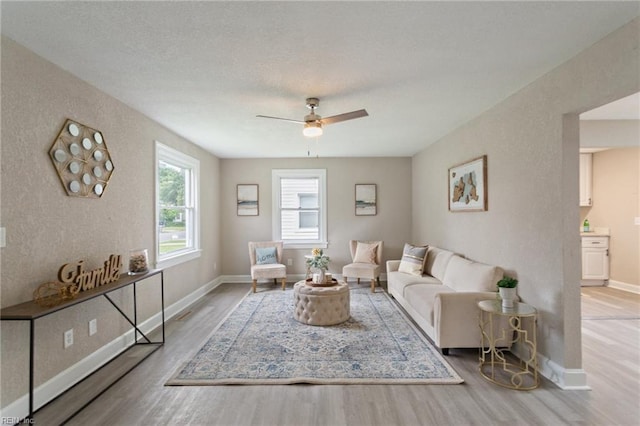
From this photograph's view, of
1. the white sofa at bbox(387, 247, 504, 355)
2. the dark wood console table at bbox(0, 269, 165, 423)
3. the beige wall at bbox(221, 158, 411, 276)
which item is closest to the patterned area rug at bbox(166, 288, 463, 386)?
the white sofa at bbox(387, 247, 504, 355)

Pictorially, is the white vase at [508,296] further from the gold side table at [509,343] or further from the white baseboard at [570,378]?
the white baseboard at [570,378]

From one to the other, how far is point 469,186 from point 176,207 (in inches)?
161

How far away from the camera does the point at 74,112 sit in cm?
250

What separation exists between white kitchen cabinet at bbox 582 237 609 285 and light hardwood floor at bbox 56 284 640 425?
3.01m

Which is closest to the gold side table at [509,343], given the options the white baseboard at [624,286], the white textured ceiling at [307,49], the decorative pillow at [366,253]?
the white textured ceiling at [307,49]

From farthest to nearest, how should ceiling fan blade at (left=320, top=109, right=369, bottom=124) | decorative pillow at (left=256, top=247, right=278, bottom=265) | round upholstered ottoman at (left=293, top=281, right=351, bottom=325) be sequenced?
decorative pillow at (left=256, top=247, right=278, bottom=265) < round upholstered ottoman at (left=293, top=281, right=351, bottom=325) < ceiling fan blade at (left=320, top=109, right=369, bottom=124)

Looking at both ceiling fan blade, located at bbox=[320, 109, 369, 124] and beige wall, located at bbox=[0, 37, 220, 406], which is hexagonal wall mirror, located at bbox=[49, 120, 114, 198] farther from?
ceiling fan blade, located at bbox=[320, 109, 369, 124]

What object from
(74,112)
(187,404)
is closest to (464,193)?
(187,404)

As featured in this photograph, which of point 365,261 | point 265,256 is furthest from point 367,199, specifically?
point 265,256

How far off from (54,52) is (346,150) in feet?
13.3

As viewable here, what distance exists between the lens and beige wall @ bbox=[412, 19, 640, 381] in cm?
201

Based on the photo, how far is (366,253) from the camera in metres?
5.61

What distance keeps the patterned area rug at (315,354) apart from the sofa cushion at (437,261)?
0.77 meters

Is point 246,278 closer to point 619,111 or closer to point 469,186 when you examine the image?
point 469,186
